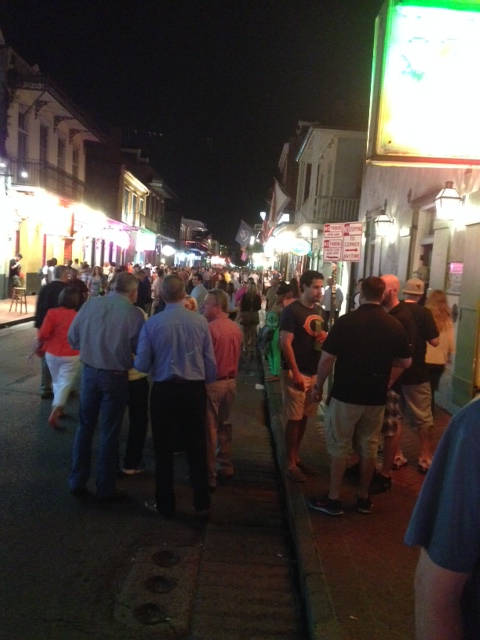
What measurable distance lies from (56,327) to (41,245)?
66.8 ft

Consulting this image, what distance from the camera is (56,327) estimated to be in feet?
22.3

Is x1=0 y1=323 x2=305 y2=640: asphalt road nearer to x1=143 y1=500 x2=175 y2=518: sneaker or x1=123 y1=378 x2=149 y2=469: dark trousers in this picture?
x1=143 y1=500 x2=175 y2=518: sneaker

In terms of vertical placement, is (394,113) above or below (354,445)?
above

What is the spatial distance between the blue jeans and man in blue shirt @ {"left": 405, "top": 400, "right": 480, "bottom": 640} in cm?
368

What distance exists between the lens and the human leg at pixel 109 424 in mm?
4879

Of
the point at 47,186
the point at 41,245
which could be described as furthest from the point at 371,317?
the point at 41,245

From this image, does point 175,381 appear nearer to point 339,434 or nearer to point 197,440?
point 197,440

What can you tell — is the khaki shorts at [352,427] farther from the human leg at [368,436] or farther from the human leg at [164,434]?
the human leg at [164,434]

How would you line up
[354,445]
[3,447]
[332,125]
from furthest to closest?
[332,125]
[3,447]
[354,445]

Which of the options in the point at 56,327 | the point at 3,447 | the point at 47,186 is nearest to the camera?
the point at 3,447

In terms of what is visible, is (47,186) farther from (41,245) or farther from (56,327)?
(56,327)

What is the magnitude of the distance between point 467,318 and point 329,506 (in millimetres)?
4187

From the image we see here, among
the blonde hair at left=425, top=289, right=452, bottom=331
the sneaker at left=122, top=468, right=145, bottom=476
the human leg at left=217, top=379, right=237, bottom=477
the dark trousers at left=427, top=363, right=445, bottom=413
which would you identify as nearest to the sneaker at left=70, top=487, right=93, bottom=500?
the sneaker at left=122, top=468, right=145, bottom=476

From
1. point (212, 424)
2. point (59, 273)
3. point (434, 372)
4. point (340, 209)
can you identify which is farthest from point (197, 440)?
point (340, 209)
